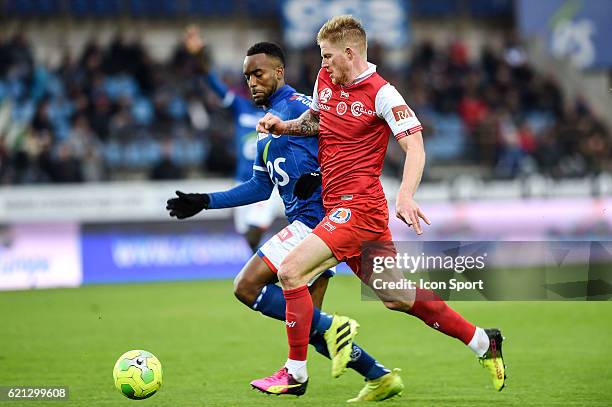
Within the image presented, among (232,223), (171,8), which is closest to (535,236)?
(232,223)

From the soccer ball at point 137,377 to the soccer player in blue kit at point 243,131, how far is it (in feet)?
18.3

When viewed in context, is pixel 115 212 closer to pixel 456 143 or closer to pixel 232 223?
pixel 232 223

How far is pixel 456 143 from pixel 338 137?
Answer: 581 inches

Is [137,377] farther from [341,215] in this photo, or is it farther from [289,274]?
[341,215]

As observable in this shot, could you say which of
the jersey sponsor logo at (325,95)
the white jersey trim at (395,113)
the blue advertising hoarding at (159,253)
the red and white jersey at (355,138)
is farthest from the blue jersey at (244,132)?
the white jersey trim at (395,113)

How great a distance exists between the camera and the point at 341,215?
631 centimetres

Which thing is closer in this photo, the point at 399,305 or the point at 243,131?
the point at 399,305

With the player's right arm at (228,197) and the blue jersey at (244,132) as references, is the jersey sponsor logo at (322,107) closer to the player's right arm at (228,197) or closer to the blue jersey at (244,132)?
the player's right arm at (228,197)

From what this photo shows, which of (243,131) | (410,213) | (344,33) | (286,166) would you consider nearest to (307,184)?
(286,166)

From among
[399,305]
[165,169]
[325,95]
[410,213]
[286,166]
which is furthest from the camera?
[165,169]

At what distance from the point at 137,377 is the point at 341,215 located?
165 cm

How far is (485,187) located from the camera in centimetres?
1867

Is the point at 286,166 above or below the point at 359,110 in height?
below

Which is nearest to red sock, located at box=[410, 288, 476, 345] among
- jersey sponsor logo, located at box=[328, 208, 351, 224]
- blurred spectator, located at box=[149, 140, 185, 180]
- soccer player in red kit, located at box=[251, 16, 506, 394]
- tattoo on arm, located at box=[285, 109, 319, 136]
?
soccer player in red kit, located at box=[251, 16, 506, 394]
